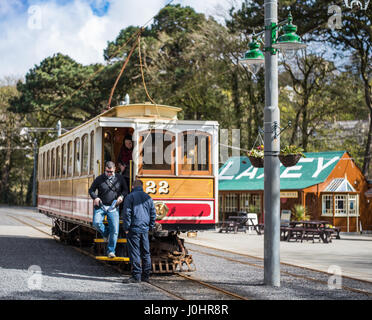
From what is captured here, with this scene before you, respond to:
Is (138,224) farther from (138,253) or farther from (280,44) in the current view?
(280,44)

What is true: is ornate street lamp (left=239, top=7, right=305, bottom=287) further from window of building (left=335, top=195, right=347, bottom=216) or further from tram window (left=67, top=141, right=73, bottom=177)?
window of building (left=335, top=195, right=347, bottom=216)

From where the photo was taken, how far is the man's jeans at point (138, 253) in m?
10.6

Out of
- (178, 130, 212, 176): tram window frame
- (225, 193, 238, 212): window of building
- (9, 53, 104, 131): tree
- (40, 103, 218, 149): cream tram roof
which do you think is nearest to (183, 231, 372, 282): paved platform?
(178, 130, 212, 176): tram window frame

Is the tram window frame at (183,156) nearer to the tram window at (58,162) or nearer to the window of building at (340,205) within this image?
the tram window at (58,162)

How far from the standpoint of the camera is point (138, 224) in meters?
10.6

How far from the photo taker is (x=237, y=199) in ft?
114

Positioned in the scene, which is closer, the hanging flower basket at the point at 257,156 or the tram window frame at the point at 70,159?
the hanging flower basket at the point at 257,156

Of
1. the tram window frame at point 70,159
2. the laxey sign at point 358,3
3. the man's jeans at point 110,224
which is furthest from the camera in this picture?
the laxey sign at point 358,3

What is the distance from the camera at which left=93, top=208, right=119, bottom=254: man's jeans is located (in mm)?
11422

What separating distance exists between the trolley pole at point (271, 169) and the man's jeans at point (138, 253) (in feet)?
7.20

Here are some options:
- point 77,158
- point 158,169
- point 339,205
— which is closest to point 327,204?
point 339,205

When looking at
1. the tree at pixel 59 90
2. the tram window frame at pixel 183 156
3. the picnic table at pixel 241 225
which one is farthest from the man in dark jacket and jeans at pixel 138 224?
the tree at pixel 59 90

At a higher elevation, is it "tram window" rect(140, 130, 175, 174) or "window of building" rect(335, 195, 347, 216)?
"tram window" rect(140, 130, 175, 174)

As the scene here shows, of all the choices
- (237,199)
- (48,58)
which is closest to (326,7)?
(237,199)
